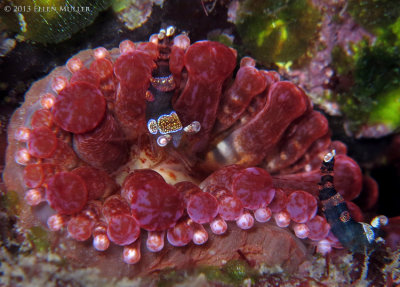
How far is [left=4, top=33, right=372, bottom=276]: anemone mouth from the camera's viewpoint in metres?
2.44

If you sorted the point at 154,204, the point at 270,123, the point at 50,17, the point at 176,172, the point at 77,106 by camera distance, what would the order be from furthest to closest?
1. the point at 176,172
2. the point at 270,123
3. the point at 50,17
4. the point at 77,106
5. the point at 154,204

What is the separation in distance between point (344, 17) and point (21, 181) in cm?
395

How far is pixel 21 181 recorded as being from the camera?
2629 millimetres

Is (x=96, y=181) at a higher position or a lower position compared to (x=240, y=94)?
lower

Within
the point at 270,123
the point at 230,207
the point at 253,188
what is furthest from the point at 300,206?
the point at 270,123

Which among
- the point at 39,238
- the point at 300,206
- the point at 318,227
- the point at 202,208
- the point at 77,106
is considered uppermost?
the point at 77,106

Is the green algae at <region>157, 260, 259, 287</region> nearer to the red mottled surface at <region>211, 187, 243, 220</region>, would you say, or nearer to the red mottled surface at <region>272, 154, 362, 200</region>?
the red mottled surface at <region>211, 187, 243, 220</region>

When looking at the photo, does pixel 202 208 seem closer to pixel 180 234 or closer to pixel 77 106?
pixel 180 234

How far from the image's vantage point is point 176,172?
3.37 m

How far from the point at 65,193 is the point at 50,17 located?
72.8 inches

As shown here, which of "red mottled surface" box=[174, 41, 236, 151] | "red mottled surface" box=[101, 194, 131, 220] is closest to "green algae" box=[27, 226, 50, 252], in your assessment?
"red mottled surface" box=[101, 194, 131, 220]

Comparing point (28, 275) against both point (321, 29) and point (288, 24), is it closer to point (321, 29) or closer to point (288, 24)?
point (288, 24)

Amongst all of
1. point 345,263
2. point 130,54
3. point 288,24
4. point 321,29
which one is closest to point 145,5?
point 130,54

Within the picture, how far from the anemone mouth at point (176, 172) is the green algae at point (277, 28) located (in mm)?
585
